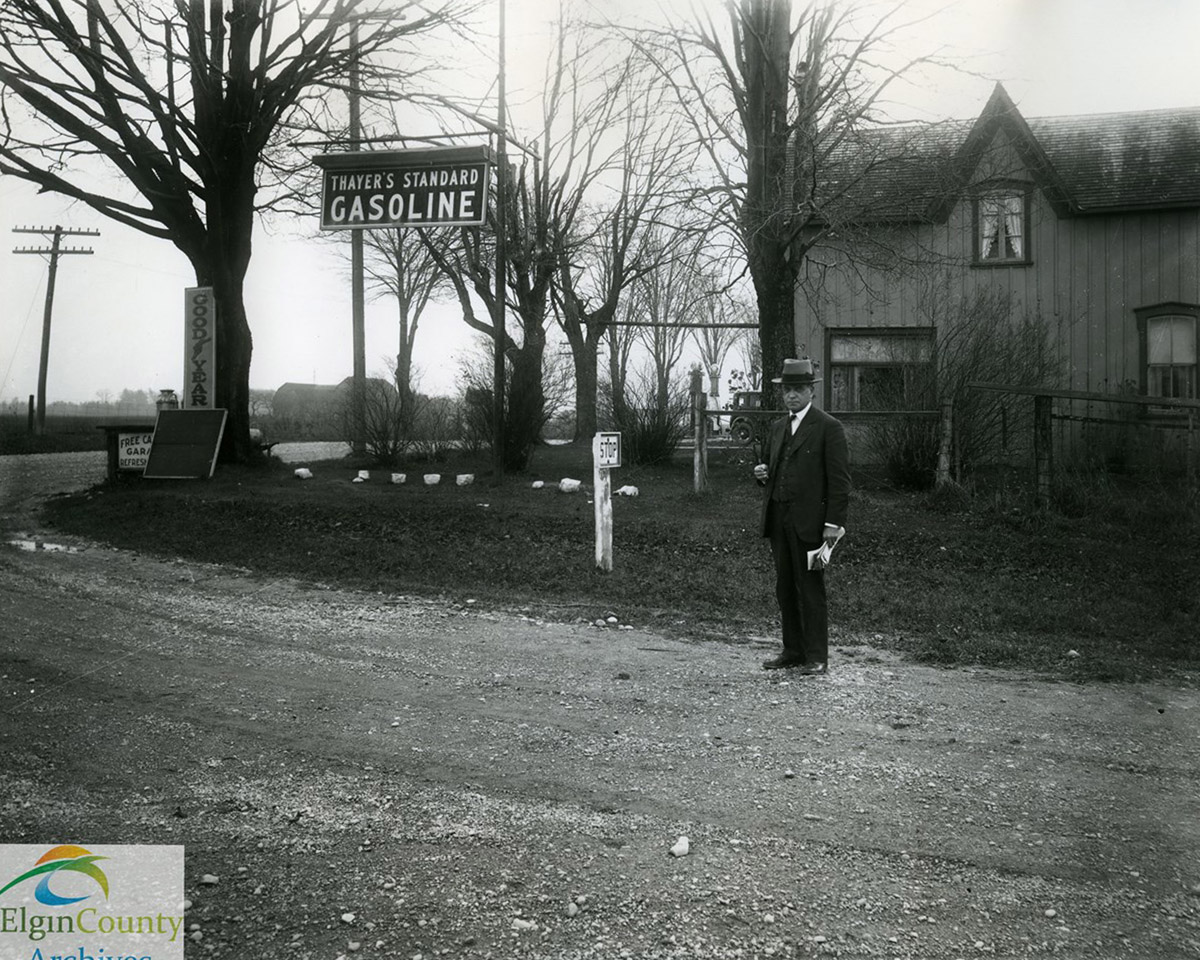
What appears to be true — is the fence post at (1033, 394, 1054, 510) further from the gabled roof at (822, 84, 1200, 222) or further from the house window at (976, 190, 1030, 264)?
the house window at (976, 190, 1030, 264)

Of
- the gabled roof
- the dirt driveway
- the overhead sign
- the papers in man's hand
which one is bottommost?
the dirt driveway

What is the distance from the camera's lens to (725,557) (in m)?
10.8

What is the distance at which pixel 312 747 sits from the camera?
4984mm

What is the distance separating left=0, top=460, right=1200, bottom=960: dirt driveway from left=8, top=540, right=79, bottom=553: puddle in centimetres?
452

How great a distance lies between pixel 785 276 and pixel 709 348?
1400 inches

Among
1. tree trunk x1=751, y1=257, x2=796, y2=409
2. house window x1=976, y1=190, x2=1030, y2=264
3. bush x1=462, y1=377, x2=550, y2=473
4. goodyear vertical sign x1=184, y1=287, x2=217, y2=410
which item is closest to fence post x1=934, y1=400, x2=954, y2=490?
tree trunk x1=751, y1=257, x2=796, y2=409

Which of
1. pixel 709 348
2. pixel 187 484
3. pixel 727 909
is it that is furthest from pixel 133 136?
pixel 709 348

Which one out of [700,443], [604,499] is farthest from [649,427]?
[604,499]

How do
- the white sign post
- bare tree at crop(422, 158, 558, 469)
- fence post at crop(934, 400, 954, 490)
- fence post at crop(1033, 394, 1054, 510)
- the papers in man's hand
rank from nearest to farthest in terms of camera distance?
the papers in man's hand, the white sign post, fence post at crop(1033, 394, 1054, 510), fence post at crop(934, 400, 954, 490), bare tree at crop(422, 158, 558, 469)

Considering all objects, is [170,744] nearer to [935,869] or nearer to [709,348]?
[935,869]

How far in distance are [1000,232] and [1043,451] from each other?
10444 millimetres

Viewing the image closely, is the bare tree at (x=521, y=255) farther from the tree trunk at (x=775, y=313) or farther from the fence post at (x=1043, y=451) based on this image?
the fence post at (x=1043, y=451)

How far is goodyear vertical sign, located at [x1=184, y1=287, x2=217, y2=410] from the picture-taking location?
17.4 metres

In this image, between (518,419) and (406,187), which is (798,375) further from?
(518,419)
